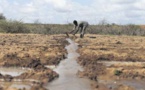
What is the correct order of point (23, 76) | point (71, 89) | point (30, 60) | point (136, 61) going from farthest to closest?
point (136, 61) → point (30, 60) → point (23, 76) → point (71, 89)

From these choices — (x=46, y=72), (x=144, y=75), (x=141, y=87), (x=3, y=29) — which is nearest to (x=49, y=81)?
(x=46, y=72)

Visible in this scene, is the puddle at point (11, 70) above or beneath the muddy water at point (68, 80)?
above

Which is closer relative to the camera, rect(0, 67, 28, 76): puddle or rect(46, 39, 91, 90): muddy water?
rect(46, 39, 91, 90): muddy water

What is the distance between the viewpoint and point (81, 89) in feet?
25.1

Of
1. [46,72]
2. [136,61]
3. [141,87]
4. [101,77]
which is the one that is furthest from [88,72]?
[136,61]

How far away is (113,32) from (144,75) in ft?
89.6

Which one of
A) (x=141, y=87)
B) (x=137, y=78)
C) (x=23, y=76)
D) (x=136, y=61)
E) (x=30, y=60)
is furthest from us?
(x=136, y=61)

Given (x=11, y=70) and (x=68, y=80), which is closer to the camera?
(x=68, y=80)

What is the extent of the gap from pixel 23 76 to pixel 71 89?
68.2 inches

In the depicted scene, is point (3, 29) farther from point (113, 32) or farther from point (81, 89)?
point (81, 89)

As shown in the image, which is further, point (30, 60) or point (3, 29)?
point (3, 29)

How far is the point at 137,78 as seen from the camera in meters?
9.29

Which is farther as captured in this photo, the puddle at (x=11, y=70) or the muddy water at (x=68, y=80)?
the puddle at (x=11, y=70)

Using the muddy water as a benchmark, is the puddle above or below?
above
